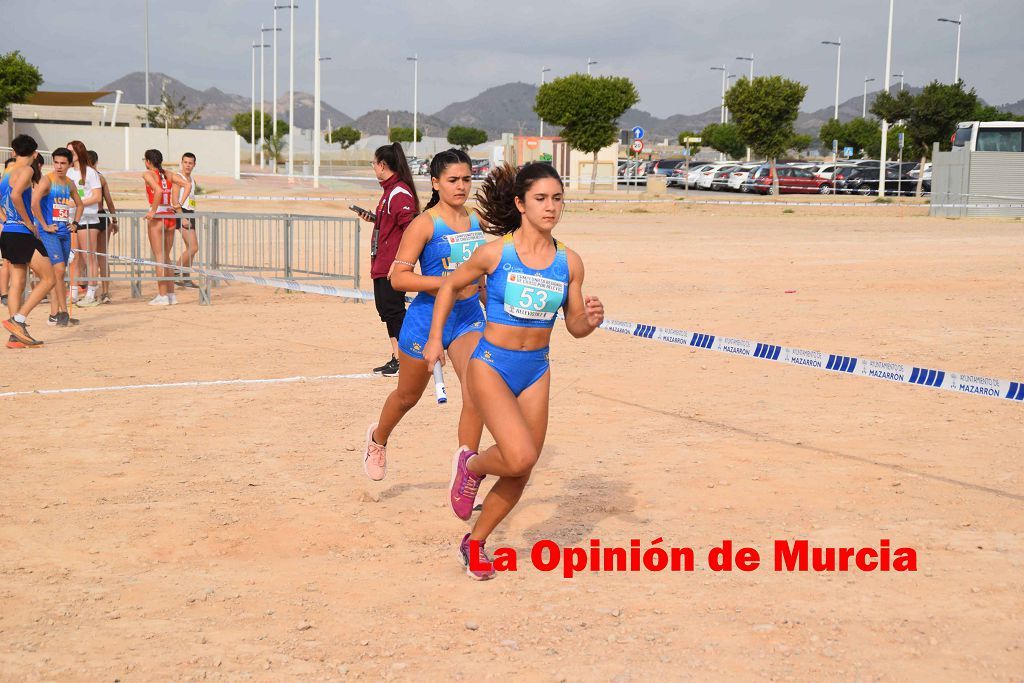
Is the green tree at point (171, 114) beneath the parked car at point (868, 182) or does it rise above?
above

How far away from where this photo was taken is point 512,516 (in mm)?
6180

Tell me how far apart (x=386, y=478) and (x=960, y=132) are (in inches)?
1452

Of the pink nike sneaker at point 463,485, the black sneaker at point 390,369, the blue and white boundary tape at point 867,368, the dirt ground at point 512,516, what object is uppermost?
the blue and white boundary tape at point 867,368

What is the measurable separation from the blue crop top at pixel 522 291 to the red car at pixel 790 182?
46.5 metres

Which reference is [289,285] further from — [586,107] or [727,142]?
[727,142]

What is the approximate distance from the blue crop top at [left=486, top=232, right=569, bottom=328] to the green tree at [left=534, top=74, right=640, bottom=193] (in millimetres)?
53261

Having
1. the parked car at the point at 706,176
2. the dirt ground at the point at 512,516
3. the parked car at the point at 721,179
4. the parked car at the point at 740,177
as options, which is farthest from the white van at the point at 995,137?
the dirt ground at the point at 512,516

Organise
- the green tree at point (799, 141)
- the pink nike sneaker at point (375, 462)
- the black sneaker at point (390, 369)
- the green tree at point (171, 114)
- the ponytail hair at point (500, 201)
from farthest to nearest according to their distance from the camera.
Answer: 1. the green tree at point (171, 114)
2. the green tree at point (799, 141)
3. the black sneaker at point (390, 369)
4. the pink nike sneaker at point (375, 462)
5. the ponytail hair at point (500, 201)

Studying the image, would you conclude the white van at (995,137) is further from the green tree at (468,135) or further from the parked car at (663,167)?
the green tree at (468,135)

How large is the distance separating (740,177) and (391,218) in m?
47.9

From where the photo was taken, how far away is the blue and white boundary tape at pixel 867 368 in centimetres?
603

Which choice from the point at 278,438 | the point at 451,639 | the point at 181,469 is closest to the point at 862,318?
the point at 278,438

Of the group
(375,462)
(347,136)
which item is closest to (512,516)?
(375,462)

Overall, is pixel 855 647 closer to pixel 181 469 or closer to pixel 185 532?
pixel 185 532
